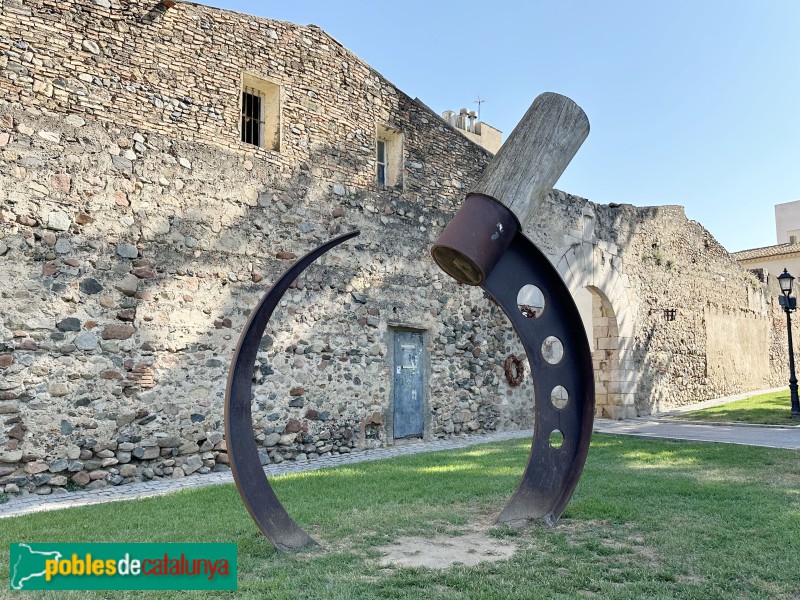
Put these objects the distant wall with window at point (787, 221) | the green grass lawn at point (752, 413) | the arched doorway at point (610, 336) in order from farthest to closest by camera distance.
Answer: the distant wall with window at point (787, 221), the arched doorway at point (610, 336), the green grass lawn at point (752, 413)

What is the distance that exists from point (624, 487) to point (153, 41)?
665cm

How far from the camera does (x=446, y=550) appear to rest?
11.6ft

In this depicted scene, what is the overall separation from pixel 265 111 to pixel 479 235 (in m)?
5.57

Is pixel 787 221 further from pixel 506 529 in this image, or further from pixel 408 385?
pixel 506 529

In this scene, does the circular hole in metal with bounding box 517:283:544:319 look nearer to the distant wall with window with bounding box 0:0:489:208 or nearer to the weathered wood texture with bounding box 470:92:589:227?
the distant wall with window with bounding box 0:0:489:208

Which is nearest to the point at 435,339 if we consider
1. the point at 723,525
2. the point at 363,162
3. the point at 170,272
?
the point at 363,162

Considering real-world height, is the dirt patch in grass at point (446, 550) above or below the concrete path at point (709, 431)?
below

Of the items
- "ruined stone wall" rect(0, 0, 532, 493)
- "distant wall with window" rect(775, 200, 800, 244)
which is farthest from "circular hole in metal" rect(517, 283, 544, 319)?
"distant wall with window" rect(775, 200, 800, 244)

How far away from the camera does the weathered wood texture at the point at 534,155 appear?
3.69 meters

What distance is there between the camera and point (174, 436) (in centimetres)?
688

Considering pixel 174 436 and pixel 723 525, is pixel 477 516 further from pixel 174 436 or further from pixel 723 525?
pixel 174 436

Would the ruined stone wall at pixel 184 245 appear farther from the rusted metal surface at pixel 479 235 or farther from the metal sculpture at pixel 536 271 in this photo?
the rusted metal surface at pixel 479 235

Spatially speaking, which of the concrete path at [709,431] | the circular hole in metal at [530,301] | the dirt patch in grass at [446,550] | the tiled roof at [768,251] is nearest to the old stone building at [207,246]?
the circular hole in metal at [530,301]

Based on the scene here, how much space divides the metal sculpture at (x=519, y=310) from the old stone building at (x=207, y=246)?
3.43 m
